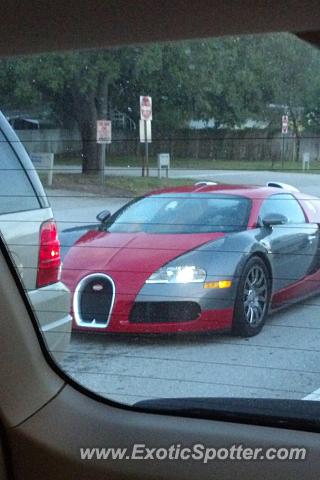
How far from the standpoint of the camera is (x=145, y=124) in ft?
10.6

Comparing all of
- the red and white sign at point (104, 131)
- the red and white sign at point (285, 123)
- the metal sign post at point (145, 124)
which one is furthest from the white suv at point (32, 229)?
the red and white sign at point (285, 123)

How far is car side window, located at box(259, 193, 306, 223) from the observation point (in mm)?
3061

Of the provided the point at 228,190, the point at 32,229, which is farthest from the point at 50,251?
the point at 228,190

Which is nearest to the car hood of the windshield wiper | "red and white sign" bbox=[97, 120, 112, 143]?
"red and white sign" bbox=[97, 120, 112, 143]

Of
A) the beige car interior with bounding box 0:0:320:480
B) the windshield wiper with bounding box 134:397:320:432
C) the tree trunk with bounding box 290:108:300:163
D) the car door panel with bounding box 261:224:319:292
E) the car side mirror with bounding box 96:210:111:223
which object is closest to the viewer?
the beige car interior with bounding box 0:0:320:480

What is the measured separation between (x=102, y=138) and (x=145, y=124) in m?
0.18

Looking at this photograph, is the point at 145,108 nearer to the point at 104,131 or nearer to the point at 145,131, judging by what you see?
the point at 145,131

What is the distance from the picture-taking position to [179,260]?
3264mm

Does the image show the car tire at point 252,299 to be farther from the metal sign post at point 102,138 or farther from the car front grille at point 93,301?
the metal sign post at point 102,138

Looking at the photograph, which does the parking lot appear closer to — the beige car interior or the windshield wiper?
the windshield wiper

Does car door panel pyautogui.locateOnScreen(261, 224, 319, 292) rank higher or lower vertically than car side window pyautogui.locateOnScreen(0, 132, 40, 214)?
lower

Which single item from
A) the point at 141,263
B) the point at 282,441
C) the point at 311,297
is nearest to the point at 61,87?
the point at 141,263

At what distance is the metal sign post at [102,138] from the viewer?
10.8 ft

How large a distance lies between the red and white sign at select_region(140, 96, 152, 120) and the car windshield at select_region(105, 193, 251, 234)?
266 mm
